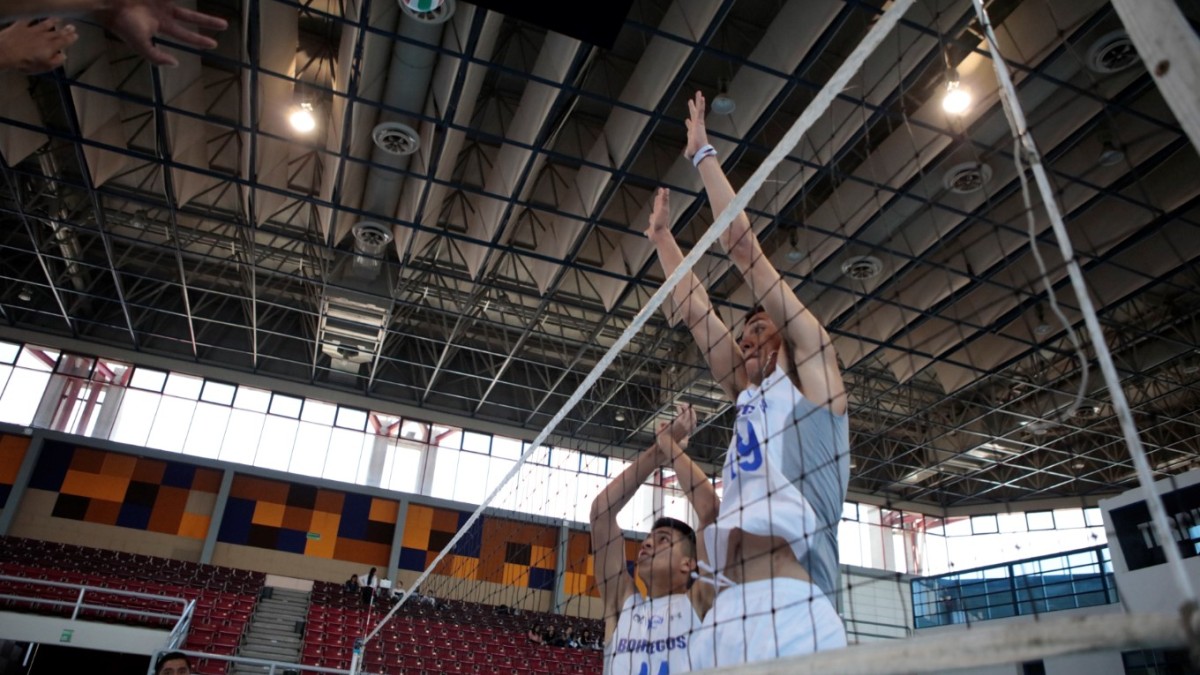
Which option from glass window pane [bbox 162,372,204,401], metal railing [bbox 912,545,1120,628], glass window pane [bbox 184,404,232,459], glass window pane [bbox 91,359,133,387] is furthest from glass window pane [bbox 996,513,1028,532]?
glass window pane [bbox 91,359,133,387]

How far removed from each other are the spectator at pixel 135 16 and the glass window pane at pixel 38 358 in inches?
942

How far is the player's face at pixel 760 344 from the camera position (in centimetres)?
252

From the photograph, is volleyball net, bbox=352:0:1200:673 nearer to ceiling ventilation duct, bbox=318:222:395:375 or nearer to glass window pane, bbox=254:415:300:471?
glass window pane, bbox=254:415:300:471

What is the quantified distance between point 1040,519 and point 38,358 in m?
33.5

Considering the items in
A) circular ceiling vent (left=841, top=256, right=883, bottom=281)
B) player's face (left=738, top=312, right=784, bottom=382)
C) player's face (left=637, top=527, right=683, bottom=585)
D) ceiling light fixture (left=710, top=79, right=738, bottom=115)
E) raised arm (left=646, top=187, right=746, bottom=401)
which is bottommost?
player's face (left=637, top=527, right=683, bottom=585)

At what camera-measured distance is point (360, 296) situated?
18.4 metres

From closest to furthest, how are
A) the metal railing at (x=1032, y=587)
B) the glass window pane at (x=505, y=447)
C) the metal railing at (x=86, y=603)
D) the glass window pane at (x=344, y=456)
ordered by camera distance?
the metal railing at (x=86, y=603) → the metal railing at (x=1032, y=587) → the glass window pane at (x=344, y=456) → the glass window pane at (x=505, y=447)

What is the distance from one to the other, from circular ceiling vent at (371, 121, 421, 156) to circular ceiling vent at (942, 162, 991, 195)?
939 cm

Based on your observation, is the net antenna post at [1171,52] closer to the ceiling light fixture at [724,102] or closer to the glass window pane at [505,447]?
the ceiling light fixture at [724,102]

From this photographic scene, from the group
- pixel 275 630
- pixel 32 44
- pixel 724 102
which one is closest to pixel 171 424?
pixel 275 630

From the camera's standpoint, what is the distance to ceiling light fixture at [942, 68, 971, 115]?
37.6 ft

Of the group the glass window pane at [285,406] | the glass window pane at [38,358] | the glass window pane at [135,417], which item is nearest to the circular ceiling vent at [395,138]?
the glass window pane at [285,406]

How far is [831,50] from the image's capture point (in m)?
14.2

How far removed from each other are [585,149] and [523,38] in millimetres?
2739
